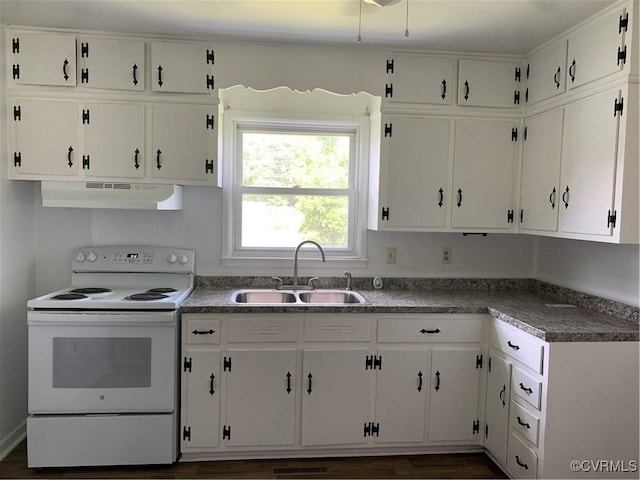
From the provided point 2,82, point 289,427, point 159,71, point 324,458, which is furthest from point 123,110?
point 324,458

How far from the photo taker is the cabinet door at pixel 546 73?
8.36 ft

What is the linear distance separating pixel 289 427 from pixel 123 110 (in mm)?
2096

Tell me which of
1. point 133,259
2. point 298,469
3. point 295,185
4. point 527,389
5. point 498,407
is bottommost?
point 298,469

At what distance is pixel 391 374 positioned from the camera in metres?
2.62

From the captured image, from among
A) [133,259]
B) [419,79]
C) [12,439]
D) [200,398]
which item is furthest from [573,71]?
[12,439]

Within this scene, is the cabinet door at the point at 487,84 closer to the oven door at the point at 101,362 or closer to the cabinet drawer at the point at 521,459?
the cabinet drawer at the point at 521,459

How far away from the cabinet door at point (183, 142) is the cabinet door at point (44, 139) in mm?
472

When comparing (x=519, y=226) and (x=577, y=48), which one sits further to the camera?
(x=519, y=226)

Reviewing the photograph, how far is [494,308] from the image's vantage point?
2.60m

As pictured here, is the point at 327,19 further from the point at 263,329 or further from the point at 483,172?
the point at 263,329

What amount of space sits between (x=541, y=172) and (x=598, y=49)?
712mm

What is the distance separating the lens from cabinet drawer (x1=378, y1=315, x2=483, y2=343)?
261 cm

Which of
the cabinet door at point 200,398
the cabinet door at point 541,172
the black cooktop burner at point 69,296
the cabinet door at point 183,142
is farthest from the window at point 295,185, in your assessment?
the cabinet door at point 541,172

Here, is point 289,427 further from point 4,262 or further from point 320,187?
point 4,262
